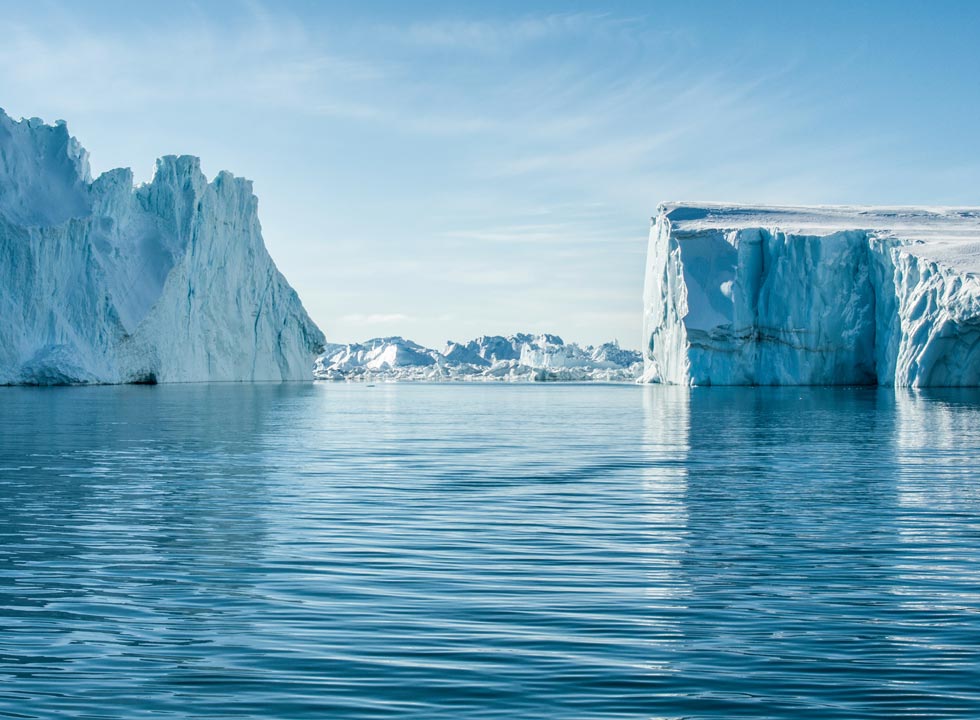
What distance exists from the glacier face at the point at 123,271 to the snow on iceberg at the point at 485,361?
191 ft

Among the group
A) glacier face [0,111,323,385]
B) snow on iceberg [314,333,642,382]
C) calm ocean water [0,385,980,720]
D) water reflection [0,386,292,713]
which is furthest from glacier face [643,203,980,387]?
snow on iceberg [314,333,642,382]

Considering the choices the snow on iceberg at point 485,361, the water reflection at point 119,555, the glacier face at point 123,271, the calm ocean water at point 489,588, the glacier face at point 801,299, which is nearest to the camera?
the calm ocean water at point 489,588

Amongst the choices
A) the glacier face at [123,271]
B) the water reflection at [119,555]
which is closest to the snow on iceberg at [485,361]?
the glacier face at [123,271]

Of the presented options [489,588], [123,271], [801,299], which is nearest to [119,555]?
[489,588]

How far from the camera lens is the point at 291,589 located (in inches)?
277

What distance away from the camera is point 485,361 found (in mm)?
184500

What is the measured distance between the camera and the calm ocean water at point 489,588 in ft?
15.8

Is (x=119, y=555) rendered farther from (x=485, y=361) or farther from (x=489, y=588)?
(x=485, y=361)

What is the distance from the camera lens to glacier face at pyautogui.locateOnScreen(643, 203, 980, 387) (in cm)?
4969

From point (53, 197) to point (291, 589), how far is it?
52.3 meters

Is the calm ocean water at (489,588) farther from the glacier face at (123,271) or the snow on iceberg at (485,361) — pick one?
the snow on iceberg at (485,361)

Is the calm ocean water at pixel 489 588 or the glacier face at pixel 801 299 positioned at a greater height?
the glacier face at pixel 801 299

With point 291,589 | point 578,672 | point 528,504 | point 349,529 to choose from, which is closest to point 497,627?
point 578,672

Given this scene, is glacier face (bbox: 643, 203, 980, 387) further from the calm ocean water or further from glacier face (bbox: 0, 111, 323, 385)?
the calm ocean water
